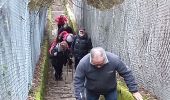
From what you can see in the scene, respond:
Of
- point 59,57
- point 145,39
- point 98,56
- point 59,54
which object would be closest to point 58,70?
point 59,57

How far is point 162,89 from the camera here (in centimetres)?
873

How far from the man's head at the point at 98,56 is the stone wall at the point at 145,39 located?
160cm

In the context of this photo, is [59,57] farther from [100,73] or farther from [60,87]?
[100,73]

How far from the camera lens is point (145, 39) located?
993cm

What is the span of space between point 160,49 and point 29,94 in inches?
129

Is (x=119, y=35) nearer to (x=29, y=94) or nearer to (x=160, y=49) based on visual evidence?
(x=29, y=94)

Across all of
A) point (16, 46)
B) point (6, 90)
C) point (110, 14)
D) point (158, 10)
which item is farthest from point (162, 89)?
point (110, 14)

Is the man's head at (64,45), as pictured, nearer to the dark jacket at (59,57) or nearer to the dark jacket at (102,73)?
the dark jacket at (59,57)

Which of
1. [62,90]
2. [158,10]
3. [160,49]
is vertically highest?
[158,10]

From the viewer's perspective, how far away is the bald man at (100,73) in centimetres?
717

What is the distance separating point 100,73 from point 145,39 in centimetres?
261

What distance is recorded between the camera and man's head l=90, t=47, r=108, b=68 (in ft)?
22.7

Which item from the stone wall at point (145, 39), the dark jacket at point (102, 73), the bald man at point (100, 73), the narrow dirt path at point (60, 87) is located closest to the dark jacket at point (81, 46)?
the narrow dirt path at point (60, 87)

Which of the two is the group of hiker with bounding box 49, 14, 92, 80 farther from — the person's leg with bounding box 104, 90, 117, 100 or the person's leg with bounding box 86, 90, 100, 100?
the person's leg with bounding box 104, 90, 117, 100
